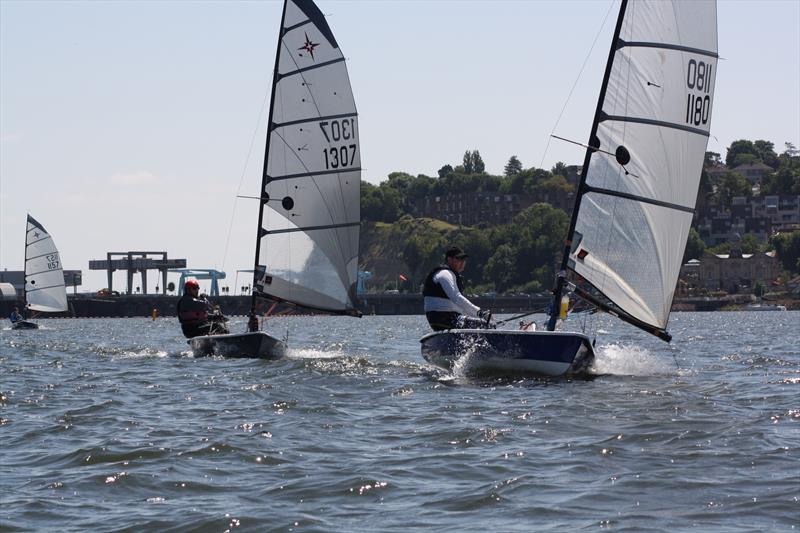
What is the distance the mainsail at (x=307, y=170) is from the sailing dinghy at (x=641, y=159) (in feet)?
26.5

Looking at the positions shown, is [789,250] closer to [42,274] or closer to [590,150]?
[42,274]

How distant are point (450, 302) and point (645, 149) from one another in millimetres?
4079

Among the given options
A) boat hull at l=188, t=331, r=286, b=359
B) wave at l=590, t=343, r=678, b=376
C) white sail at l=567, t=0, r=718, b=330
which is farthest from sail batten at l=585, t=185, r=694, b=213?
boat hull at l=188, t=331, r=286, b=359

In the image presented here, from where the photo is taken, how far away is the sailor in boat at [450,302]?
21031 mm

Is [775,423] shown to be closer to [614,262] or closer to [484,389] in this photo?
[484,389]

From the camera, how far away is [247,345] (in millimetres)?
26391

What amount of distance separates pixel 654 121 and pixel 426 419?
7.81 meters

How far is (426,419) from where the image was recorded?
1525cm

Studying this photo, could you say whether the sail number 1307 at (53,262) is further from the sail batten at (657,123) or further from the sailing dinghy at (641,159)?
the sail batten at (657,123)

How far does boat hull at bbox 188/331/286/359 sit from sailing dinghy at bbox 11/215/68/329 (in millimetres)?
48796

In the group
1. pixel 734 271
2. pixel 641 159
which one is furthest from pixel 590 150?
pixel 734 271

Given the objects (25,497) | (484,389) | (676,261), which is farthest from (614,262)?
(25,497)

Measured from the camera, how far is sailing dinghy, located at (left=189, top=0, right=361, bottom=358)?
28.1 meters

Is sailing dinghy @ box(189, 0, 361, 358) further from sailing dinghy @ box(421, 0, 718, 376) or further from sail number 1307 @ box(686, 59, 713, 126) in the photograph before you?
sail number 1307 @ box(686, 59, 713, 126)
